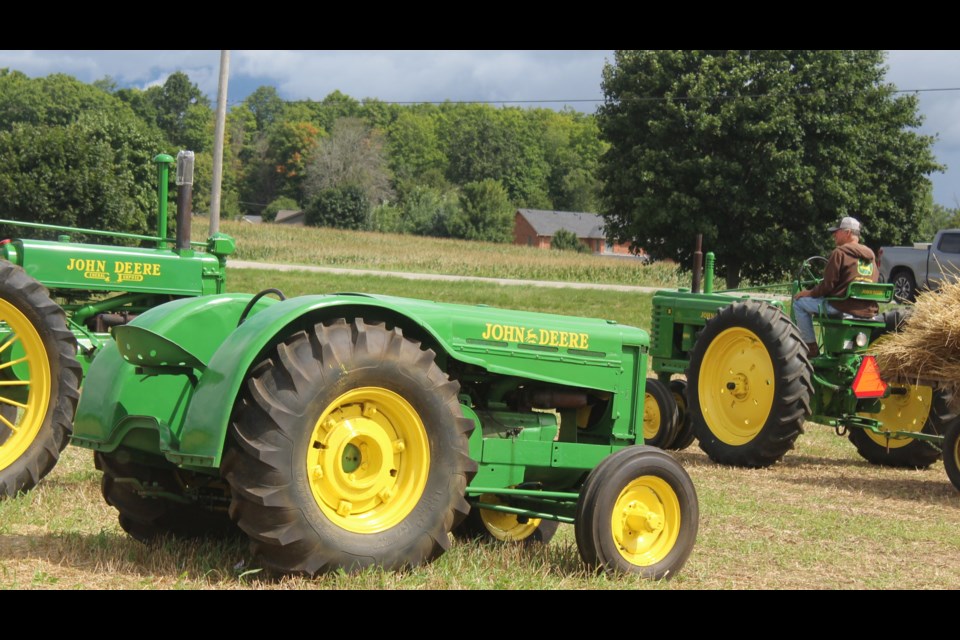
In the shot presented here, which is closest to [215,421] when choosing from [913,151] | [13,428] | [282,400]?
[282,400]

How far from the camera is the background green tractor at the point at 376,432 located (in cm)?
430

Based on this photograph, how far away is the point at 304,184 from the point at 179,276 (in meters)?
90.3

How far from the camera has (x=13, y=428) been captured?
6.74 meters

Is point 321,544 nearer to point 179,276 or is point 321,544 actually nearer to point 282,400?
point 282,400

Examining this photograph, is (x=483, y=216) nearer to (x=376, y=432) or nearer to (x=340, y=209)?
(x=340, y=209)

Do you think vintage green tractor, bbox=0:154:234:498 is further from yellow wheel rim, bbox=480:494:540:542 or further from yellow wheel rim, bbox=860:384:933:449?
yellow wheel rim, bbox=860:384:933:449

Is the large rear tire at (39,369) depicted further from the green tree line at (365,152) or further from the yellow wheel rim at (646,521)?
the green tree line at (365,152)

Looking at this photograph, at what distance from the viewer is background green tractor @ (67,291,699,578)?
4297mm

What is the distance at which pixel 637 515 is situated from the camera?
16.9 feet

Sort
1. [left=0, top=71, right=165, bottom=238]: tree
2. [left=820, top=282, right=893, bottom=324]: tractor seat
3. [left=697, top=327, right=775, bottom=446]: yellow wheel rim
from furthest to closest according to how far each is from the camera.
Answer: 1. [left=0, top=71, right=165, bottom=238]: tree
2. [left=697, top=327, right=775, bottom=446]: yellow wheel rim
3. [left=820, top=282, right=893, bottom=324]: tractor seat

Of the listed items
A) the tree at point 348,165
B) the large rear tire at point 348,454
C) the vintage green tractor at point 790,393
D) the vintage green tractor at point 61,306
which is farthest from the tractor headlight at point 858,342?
the tree at point 348,165

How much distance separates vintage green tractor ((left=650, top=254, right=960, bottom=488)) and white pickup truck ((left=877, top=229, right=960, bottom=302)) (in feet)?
59.0

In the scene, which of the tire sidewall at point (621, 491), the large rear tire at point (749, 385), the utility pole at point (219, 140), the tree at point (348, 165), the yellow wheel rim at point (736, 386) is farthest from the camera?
the tree at point (348, 165)

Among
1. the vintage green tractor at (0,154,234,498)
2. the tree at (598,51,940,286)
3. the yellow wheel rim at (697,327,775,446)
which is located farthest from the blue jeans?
the tree at (598,51,940,286)
